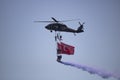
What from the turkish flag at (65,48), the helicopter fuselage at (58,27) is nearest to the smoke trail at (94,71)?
the turkish flag at (65,48)

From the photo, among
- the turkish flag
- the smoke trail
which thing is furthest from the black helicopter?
the smoke trail

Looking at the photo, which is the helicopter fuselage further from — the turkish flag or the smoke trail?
the smoke trail

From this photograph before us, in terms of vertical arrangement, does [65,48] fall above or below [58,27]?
below

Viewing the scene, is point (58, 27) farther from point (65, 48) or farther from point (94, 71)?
point (94, 71)

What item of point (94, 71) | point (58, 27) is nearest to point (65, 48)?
point (58, 27)

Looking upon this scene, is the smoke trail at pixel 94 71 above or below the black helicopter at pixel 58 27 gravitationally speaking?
below

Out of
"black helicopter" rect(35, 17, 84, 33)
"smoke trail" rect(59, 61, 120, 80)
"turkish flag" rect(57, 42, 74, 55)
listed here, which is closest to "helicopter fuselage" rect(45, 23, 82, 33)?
"black helicopter" rect(35, 17, 84, 33)

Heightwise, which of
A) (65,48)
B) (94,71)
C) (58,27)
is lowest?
(94,71)

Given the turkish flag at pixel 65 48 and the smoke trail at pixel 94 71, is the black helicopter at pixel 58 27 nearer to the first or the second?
the turkish flag at pixel 65 48

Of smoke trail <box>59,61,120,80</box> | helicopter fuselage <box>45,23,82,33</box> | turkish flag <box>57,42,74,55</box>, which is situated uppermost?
helicopter fuselage <box>45,23,82,33</box>

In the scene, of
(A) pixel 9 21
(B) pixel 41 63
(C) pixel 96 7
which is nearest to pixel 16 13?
(A) pixel 9 21

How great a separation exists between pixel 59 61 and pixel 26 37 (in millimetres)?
831

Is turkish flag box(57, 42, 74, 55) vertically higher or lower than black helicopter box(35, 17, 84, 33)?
lower

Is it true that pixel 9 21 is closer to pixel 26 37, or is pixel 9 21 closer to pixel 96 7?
pixel 26 37
